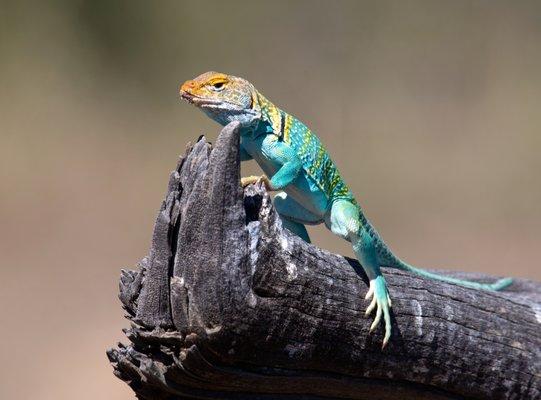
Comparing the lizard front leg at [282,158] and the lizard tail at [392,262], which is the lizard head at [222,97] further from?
the lizard tail at [392,262]

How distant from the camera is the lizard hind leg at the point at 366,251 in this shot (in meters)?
2.23

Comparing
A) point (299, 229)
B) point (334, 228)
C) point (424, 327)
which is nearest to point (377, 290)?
point (424, 327)

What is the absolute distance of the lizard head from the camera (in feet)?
8.14

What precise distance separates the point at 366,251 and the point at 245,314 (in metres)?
0.59

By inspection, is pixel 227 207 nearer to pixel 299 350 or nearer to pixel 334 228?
pixel 299 350

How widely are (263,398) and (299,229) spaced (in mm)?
770

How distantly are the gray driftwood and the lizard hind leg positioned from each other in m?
0.03

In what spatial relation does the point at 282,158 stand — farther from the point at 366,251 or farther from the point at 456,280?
the point at 456,280

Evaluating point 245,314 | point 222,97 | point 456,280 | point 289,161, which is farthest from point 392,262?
point 245,314

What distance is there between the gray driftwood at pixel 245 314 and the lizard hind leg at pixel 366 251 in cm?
3

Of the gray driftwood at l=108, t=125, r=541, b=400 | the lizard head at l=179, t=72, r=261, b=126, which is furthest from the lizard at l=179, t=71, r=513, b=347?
the gray driftwood at l=108, t=125, r=541, b=400

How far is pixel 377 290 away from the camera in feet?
7.47

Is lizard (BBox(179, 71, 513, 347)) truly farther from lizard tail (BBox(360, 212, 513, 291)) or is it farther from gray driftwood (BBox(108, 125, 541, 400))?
gray driftwood (BBox(108, 125, 541, 400))

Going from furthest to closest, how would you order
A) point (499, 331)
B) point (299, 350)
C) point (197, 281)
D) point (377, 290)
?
point (499, 331)
point (377, 290)
point (299, 350)
point (197, 281)
